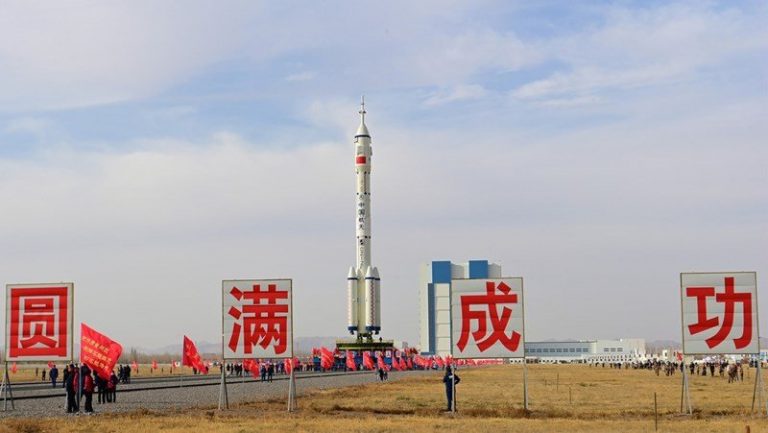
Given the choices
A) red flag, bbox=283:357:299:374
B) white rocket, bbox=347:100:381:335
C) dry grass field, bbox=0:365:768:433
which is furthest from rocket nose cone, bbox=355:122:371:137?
dry grass field, bbox=0:365:768:433

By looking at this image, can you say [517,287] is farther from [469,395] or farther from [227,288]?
[469,395]

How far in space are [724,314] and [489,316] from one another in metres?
7.41

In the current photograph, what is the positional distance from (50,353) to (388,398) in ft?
59.3

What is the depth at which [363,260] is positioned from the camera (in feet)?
372

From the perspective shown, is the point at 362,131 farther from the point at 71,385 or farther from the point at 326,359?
the point at 71,385

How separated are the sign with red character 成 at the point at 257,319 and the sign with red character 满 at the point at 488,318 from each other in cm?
570

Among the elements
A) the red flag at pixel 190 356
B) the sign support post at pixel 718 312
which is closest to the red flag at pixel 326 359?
the red flag at pixel 190 356

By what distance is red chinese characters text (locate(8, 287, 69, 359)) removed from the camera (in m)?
34.4

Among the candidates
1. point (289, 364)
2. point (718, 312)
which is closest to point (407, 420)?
point (718, 312)

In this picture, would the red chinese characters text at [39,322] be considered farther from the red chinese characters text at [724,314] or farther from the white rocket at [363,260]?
the white rocket at [363,260]

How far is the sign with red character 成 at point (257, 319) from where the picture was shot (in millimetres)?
33938

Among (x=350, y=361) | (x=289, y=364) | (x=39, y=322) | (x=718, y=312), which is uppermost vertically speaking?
(x=718, y=312)

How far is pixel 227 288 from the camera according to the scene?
34250 millimetres

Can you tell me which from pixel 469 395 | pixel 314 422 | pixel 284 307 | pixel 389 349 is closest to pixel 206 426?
pixel 314 422
